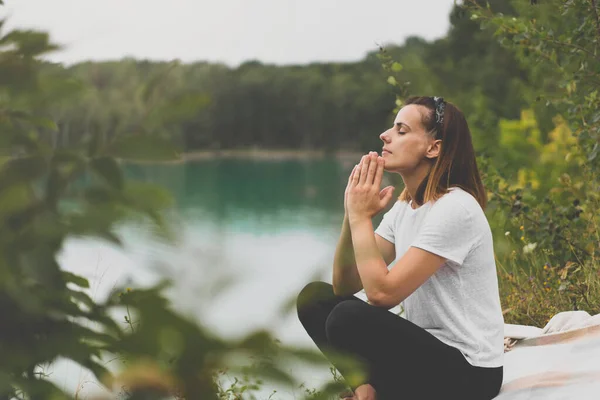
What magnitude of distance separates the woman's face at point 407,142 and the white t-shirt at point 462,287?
150mm

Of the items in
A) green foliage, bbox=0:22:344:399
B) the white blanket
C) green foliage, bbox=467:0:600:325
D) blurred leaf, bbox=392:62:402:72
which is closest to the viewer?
green foliage, bbox=0:22:344:399

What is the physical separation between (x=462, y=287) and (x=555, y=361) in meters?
0.56

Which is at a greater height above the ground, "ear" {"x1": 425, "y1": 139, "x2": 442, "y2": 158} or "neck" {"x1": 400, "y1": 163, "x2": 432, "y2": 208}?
"ear" {"x1": 425, "y1": 139, "x2": 442, "y2": 158}

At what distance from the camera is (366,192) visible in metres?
2.13

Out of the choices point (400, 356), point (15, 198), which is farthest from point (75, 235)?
point (400, 356)

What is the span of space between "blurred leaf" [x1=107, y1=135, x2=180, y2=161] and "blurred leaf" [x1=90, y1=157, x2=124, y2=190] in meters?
0.01

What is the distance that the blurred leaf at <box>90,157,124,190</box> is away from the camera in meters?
0.63

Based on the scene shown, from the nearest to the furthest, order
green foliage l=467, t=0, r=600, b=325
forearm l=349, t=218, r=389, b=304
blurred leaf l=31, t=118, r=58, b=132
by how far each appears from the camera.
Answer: blurred leaf l=31, t=118, r=58, b=132, forearm l=349, t=218, r=389, b=304, green foliage l=467, t=0, r=600, b=325

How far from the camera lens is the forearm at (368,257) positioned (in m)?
2.10

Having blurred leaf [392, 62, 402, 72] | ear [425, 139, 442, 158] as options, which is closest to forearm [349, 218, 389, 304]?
ear [425, 139, 442, 158]

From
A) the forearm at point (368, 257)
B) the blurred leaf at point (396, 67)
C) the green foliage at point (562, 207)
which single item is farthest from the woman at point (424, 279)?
the blurred leaf at point (396, 67)

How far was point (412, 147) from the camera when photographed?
2.32m

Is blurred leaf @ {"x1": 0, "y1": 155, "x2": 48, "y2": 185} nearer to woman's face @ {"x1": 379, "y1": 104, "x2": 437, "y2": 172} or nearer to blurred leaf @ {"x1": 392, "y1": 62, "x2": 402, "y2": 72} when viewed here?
woman's face @ {"x1": 379, "y1": 104, "x2": 437, "y2": 172}

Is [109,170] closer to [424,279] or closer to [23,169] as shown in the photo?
[23,169]
